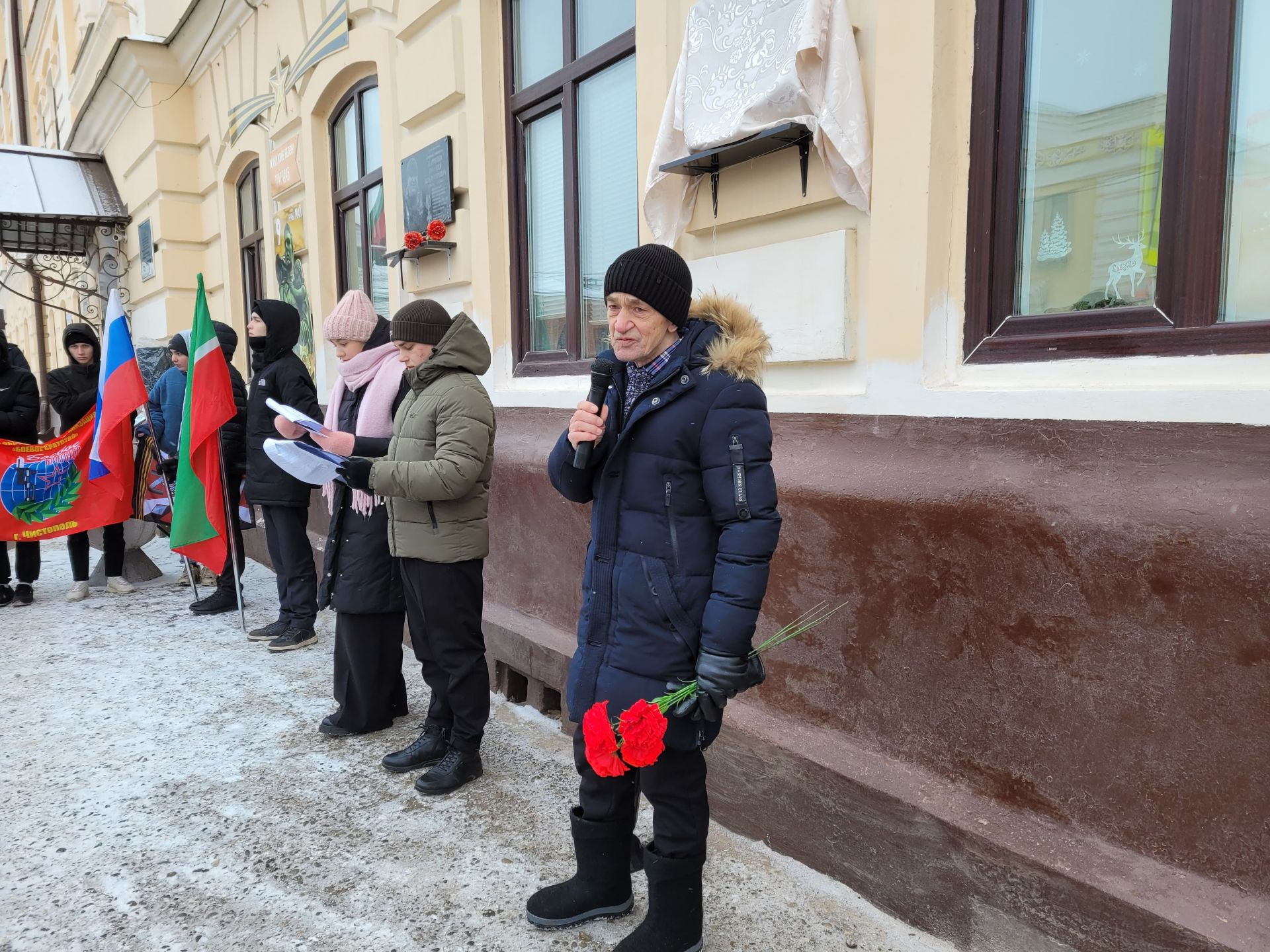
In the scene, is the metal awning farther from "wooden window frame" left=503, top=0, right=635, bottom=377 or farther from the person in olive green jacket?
the person in olive green jacket

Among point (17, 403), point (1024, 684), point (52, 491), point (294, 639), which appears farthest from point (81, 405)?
point (1024, 684)

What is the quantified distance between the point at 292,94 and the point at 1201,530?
671cm

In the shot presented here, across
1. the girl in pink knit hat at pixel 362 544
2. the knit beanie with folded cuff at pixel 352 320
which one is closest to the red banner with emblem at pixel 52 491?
the girl in pink knit hat at pixel 362 544

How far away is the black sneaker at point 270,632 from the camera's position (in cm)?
489

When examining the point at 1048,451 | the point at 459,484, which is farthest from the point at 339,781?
the point at 1048,451

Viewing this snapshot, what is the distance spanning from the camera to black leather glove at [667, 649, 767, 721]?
71.6 inches

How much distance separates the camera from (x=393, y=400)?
10.9 feet

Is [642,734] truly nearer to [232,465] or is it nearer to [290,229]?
[232,465]

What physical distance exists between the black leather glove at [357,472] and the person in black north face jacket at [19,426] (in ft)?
14.1

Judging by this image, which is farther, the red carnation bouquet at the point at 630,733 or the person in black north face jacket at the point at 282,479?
the person in black north face jacket at the point at 282,479

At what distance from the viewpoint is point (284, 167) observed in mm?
6801

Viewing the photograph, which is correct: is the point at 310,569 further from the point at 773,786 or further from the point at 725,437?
the point at 725,437

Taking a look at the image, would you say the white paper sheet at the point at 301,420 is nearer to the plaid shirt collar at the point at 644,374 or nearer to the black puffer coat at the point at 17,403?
the plaid shirt collar at the point at 644,374

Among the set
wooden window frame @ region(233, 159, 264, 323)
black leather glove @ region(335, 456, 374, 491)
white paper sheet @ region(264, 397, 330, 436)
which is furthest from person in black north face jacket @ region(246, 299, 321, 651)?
wooden window frame @ region(233, 159, 264, 323)
